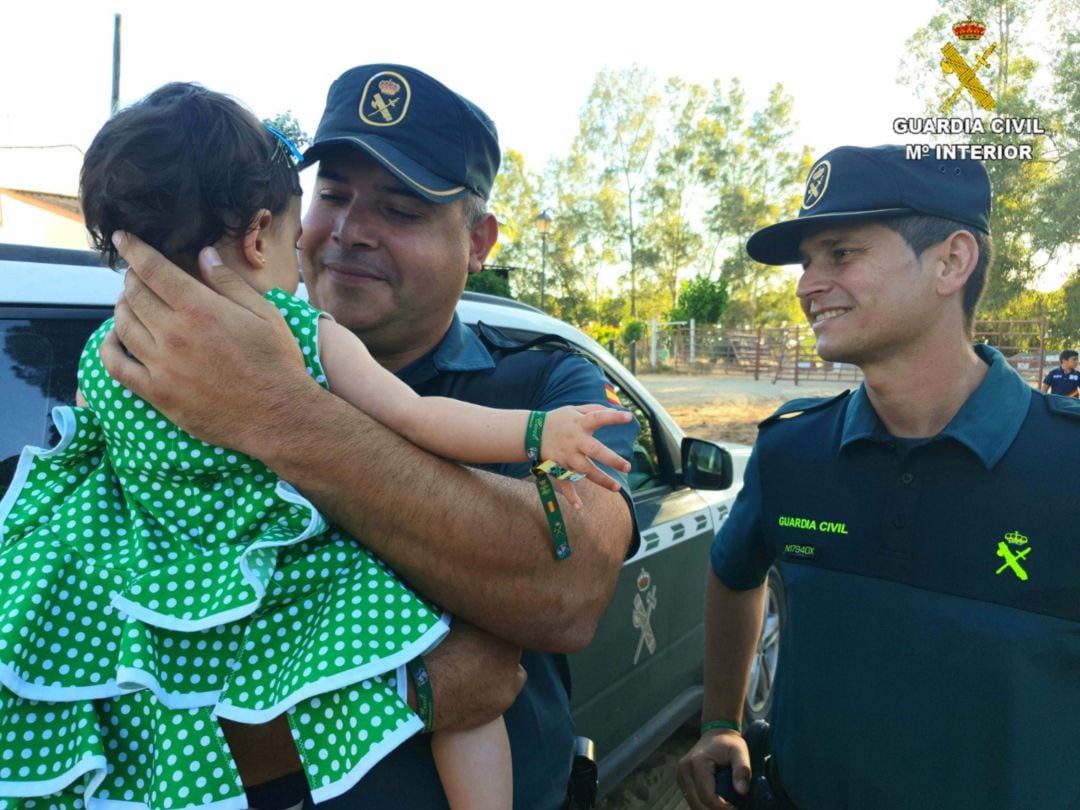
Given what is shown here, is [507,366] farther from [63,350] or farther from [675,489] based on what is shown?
[675,489]

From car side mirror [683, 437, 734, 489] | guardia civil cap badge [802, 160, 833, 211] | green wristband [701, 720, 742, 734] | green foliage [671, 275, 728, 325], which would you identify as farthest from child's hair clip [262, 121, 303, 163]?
green foliage [671, 275, 728, 325]

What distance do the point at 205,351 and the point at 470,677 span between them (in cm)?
67

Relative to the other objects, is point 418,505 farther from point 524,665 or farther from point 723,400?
point 723,400

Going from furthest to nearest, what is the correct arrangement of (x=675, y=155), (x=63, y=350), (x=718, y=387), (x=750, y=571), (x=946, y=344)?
(x=675, y=155) < (x=718, y=387) < (x=750, y=571) < (x=946, y=344) < (x=63, y=350)

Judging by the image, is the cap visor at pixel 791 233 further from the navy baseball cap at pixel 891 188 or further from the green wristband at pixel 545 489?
the green wristband at pixel 545 489

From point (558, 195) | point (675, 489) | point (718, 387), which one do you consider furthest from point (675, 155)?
point (675, 489)

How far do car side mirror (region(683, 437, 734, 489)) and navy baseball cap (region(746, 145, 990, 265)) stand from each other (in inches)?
44.3

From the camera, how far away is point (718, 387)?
27594 millimetres

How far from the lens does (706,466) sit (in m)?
2.91

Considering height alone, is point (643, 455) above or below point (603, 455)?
below

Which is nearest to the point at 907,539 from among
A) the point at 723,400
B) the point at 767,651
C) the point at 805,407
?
the point at 805,407

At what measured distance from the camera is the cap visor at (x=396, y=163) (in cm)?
175

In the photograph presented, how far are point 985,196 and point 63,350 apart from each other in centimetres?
201

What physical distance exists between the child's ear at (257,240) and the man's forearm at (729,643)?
1361 millimetres
